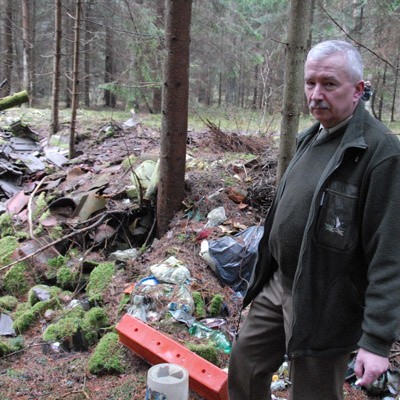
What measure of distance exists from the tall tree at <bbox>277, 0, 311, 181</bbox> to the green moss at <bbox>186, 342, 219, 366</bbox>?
2.16 meters

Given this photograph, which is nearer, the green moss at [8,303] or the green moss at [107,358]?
the green moss at [107,358]

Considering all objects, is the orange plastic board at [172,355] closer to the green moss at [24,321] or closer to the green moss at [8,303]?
the green moss at [24,321]

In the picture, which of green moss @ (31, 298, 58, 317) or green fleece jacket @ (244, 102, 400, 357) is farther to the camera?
green moss @ (31, 298, 58, 317)

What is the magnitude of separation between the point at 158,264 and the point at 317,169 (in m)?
2.91

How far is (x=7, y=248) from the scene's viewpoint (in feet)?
19.9

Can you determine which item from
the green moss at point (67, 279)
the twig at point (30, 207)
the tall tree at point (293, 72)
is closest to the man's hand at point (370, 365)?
the tall tree at point (293, 72)

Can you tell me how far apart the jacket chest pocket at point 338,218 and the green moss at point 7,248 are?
4941mm

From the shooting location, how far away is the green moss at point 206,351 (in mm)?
3428

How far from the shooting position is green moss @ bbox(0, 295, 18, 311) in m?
4.96

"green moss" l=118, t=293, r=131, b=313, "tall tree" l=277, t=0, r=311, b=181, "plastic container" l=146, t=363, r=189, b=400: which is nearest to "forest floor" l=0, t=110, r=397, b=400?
"green moss" l=118, t=293, r=131, b=313

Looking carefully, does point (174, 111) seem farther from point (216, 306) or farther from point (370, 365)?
point (370, 365)

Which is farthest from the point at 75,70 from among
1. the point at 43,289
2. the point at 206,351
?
the point at 206,351

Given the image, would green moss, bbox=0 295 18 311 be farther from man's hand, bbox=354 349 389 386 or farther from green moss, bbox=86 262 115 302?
man's hand, bbox=354 349 389 386

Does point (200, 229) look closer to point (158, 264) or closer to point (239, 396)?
point (158, 264)
